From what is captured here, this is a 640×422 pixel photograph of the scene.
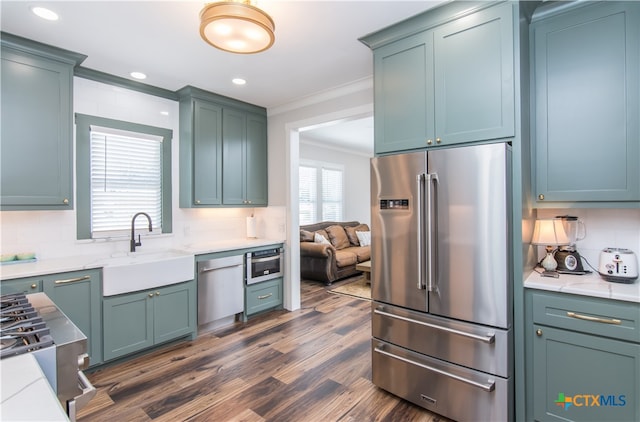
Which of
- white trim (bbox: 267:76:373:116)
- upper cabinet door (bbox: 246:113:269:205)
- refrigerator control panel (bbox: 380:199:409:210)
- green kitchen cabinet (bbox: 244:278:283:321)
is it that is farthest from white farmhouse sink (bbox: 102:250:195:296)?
white trim (bbox: 267:76:373:116)

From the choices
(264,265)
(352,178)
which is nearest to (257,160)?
(264,265)

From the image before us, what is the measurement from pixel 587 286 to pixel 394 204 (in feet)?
3.90

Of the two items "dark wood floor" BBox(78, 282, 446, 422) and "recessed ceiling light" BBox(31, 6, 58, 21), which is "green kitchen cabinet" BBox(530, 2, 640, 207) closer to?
"dark wood floor" BBox(78, 282, 446, 422)

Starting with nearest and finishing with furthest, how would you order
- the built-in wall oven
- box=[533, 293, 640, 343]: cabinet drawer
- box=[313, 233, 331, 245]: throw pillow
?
box=[533, 293, 640, 343]: cabinet drawer, the built-in wall oven, box=[313, 233, 331, 245]: throw pillow

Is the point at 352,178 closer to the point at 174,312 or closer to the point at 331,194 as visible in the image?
the point at 331,194

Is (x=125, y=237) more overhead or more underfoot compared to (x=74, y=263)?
more overhead

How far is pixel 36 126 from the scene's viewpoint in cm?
250

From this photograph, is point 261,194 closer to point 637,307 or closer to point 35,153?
point 35,153

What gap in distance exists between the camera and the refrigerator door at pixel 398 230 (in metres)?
2.11

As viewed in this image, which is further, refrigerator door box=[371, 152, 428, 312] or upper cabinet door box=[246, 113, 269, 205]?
upper cabinet door box=[246, 113, 269, 205]

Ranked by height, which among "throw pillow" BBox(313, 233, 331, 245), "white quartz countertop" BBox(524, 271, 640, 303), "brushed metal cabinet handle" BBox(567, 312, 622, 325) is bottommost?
"brushed metal cabinet handle" BBox(567, 312, 622, 325)

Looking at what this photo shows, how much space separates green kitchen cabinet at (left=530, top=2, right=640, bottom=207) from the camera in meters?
1.86

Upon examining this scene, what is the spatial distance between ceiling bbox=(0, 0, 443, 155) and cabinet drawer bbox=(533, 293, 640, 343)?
77.8 inches

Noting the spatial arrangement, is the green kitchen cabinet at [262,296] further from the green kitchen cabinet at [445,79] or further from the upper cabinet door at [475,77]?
the upper cabinet door at [475,77]
